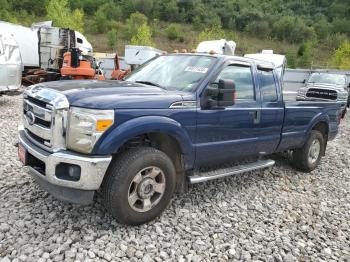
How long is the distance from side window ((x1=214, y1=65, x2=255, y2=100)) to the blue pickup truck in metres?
0.01

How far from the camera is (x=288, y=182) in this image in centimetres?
588

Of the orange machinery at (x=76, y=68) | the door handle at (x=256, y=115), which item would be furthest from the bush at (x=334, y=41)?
the door handle at (x=256, y=115)

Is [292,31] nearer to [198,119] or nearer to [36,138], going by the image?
[198,119]

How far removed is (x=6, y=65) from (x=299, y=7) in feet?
348

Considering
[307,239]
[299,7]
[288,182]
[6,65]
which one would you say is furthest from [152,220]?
[299,7]

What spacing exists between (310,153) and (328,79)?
11880mm

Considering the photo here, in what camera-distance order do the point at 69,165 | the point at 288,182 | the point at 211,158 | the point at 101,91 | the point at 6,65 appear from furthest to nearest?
the point at 6,65
the point at 288,182
the point at 211,158
the point at 101,91
the point at 69,165

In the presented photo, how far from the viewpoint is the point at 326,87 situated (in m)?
15.8

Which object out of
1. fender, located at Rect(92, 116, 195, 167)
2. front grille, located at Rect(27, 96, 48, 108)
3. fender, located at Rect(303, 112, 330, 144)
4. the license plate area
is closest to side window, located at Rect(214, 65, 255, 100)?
fender, located at Rect(92, 116, 195, 167)

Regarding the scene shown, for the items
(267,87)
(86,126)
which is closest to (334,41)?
(267,87)

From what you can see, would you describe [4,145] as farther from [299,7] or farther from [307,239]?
[299,7]

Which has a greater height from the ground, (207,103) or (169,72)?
(169,72)

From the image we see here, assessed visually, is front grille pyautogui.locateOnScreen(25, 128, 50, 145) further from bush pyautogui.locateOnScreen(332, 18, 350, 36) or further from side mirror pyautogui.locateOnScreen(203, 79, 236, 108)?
bush pyautogui.locateOnScreen(332, 18, 350, 36)

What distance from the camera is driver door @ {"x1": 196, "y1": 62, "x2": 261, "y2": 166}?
425cm
